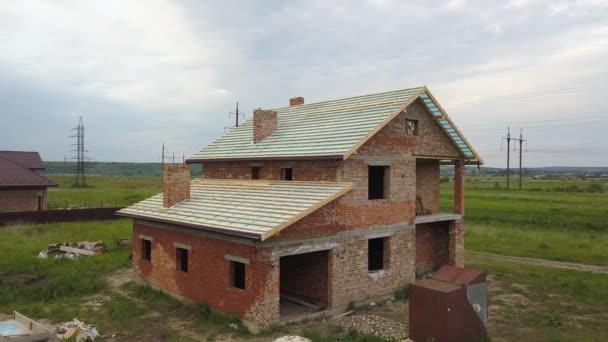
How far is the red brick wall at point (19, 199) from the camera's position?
32.8 meters

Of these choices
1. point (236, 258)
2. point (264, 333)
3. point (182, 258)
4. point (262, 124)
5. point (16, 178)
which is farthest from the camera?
point (16, 178)

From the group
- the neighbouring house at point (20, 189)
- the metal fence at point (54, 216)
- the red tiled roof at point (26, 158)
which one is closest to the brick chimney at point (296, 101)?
the metal fence at point (54, 216)

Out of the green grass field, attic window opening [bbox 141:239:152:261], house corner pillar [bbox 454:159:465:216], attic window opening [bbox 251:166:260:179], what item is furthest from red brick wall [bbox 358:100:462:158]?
attic window opening [bbox 141:239:152:261]

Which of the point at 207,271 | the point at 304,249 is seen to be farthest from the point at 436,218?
the point at 207,271

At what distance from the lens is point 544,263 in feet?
71.8

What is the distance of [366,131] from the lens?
14539 mm

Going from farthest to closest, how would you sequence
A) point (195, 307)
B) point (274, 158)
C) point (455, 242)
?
point (455, 242) → point (274, 158) → point (195, 307)

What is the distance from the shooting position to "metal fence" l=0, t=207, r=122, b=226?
29812mm

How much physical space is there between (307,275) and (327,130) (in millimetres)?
4920

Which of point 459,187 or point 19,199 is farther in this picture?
point 19,199

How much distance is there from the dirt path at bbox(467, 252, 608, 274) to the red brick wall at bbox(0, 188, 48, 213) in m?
30.5

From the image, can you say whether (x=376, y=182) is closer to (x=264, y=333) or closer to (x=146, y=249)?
(x=264, y=333)

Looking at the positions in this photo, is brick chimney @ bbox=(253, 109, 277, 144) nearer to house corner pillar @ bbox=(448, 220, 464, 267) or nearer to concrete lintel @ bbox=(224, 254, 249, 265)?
concrete lintel @ bbox=(224, 254, 249, 265)

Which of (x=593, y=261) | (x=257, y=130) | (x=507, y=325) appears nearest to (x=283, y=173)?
(x=257, y=130)
